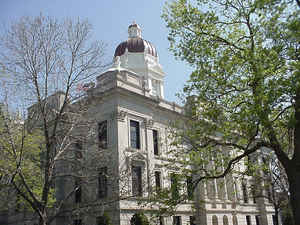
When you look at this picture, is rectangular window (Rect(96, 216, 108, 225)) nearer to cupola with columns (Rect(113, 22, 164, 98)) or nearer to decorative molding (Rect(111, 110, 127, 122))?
decorative molding (Rect(111, 110, 127, 122))

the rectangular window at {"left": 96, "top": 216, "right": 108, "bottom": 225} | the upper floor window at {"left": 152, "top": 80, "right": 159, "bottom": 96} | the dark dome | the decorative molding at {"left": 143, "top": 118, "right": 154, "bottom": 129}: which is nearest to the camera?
the rectangular window at {"left": 96, "top": 216, "right": 108, "bottom": 225}

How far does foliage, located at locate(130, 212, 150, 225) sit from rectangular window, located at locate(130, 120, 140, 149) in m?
6.23

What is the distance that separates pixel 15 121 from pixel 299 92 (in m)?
13.8

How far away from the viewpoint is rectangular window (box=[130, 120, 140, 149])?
29.5 meters

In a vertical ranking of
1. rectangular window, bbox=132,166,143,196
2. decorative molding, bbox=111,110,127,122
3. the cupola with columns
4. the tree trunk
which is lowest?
the tree trunk

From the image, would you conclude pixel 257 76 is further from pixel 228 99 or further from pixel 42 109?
→ pixel 42 109

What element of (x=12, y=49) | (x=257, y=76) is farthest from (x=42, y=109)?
(x=257, y=76)

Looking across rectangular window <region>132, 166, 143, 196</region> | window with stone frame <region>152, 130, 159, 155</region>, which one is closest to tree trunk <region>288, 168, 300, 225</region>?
rectangular window <region>132, 166, 143, 196</region>

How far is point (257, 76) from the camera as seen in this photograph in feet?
36.7

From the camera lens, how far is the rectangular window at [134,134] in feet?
96.9

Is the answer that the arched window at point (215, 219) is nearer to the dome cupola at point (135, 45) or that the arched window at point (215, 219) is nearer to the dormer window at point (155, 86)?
the dormer window at point (155, 86)

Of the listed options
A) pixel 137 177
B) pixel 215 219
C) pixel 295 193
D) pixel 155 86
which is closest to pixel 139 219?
pixel 137 177

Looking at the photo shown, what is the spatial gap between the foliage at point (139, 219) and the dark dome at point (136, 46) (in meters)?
25.4

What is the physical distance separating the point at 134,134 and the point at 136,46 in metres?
19.1
